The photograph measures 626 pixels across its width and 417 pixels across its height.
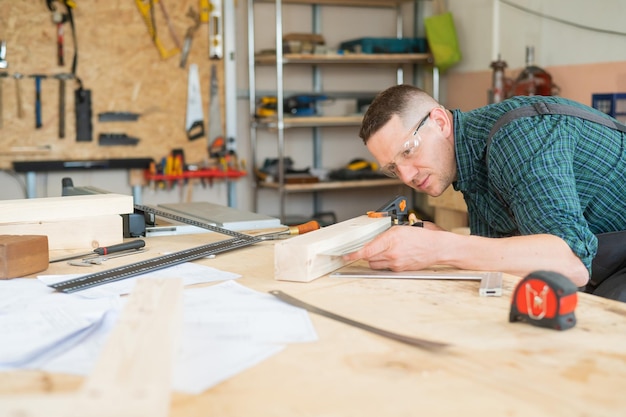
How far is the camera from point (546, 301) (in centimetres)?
121

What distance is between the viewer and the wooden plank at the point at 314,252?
5.32 ft

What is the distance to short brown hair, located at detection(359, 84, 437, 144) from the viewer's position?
211 centimetres

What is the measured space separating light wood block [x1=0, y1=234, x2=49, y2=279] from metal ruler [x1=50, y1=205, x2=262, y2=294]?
6.9 inches

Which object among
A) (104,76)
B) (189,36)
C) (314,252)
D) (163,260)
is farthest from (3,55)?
(314,252)

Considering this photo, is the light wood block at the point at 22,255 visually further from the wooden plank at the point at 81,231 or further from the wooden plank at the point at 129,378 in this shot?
the wooden plank at the point at 129,378

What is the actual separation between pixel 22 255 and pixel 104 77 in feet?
12.6

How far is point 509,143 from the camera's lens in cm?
187

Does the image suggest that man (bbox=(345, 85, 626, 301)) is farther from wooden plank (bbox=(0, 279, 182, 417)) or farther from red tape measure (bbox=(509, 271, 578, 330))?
wooden plank (bbox=(0, 279, 182, 417))

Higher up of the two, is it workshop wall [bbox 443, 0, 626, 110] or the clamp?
workshop wall [bbox 443, 0, 626, 110]

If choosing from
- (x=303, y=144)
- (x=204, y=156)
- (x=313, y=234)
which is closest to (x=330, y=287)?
(x=313, y=234)

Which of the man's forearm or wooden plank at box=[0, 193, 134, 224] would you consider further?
wooden plank at box=[0, 193, 134, 224]

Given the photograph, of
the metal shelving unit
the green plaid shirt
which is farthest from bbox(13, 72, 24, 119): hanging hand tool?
the green plaid shirt

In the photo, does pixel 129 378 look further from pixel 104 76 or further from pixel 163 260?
pixel 104 76

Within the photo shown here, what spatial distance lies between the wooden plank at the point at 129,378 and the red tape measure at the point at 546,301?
1.96 ft
